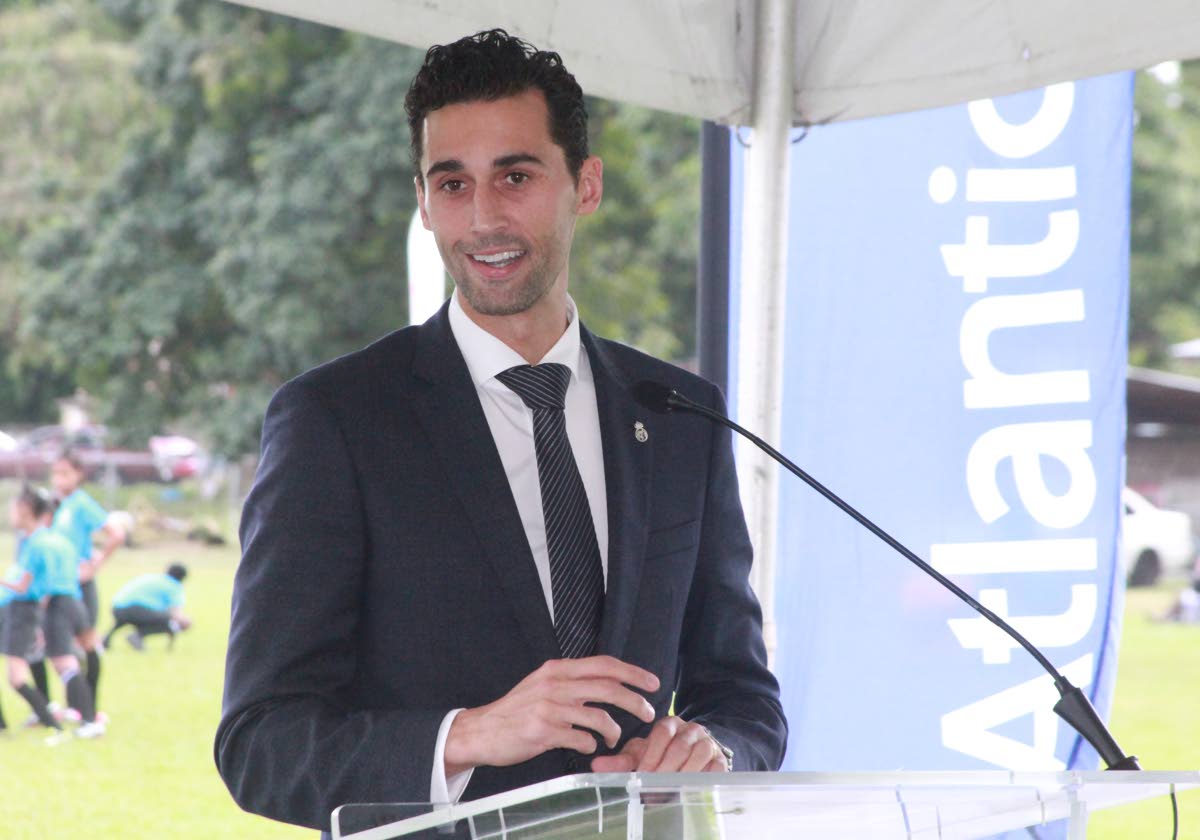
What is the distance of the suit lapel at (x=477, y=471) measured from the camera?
5.61 feet

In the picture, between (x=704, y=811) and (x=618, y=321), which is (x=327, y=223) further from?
(x=704, y=811)

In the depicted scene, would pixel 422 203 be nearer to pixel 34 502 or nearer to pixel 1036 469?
pixel 1036 469

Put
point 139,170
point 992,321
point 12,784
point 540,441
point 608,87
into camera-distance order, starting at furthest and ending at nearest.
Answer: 1. point 139,170
2. point 12,784
3. point 992,321
4. point 608,87
5. point 540,441

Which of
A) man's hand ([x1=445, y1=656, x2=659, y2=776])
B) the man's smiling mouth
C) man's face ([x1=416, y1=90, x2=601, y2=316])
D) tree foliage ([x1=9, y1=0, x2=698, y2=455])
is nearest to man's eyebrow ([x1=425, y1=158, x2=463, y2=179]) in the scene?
man's face ([x1=416, y1=90, x2=601, y2=316])

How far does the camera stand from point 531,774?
173 centimetres

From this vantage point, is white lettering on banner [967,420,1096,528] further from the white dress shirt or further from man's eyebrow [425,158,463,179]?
man's eyebrow [425,158,463,179]

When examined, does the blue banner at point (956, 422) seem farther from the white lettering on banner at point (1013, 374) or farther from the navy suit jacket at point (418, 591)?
the navy suit jacket at point (418, 591)

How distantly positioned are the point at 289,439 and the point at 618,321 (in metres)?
16.7

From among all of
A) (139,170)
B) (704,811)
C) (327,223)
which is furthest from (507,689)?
(139,170)

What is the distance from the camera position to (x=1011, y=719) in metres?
3.24

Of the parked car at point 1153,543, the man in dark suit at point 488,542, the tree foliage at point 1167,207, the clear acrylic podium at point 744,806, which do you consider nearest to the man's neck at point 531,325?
the man in dark suit at point 488,542

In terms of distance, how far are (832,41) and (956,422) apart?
3.17 feet

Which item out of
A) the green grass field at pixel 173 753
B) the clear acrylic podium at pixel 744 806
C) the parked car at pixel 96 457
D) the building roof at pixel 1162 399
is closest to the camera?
the clear acrylic podium at pixel 744 806

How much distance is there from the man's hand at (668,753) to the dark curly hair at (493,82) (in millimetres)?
737
